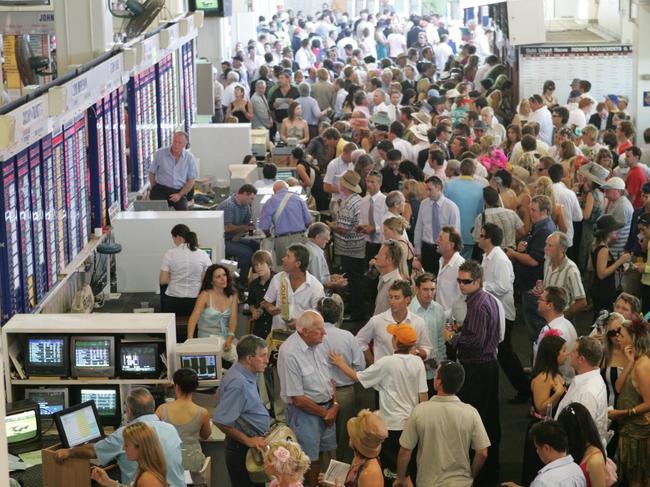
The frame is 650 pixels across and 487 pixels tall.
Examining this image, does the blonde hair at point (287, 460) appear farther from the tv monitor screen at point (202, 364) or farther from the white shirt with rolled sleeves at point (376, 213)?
the white shirt with rolled sleeves at point (376, 213)

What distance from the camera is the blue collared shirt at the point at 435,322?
791 cm

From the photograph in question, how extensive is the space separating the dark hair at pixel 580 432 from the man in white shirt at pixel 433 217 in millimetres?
4530

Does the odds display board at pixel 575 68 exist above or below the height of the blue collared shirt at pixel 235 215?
above

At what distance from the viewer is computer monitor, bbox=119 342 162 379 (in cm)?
775

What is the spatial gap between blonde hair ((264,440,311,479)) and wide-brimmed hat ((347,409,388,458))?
0.33 meters

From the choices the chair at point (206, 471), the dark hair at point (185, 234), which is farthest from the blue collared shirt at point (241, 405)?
the dark hair at point (185, 234)

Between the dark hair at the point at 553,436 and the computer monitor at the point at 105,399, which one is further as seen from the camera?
the computer monitor at the point at 105,399

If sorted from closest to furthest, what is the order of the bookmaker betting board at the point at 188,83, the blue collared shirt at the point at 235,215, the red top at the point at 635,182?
the blue collared shirt at the point at 235,215
the red top at the point at 635,182
the bookmaker betting board at the point at 188,83

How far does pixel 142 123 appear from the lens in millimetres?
14461

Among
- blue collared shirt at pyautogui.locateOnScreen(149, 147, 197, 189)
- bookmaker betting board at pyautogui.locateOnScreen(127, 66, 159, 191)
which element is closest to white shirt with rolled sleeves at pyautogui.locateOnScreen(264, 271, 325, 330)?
blue collared shirt at pyautogui.locateOnScreen(149, 147, 197, 189)

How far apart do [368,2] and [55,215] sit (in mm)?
31506

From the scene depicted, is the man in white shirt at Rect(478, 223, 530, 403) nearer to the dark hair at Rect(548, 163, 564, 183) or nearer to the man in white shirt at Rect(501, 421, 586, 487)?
the dark hair at Rect(548, 163, 564, 183)

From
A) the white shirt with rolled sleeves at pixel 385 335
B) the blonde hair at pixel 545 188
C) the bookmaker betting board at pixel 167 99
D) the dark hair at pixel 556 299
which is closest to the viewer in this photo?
the white shirt with rolled sleeves at pixel 385 335

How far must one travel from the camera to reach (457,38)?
112ft
